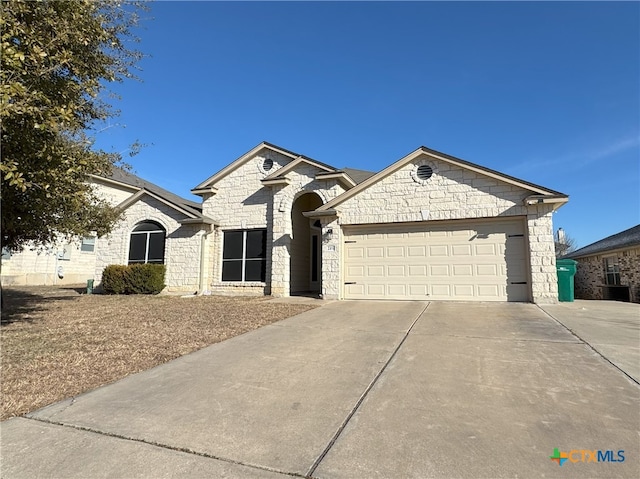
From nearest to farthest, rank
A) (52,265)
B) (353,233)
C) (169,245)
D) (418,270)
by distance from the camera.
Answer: (418,270), (353,233), (169,245), (52,265)

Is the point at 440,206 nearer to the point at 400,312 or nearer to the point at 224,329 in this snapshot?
the point at 400,312

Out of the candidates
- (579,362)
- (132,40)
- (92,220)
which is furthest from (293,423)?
(92,220)

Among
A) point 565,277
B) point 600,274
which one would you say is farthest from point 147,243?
point 600,274

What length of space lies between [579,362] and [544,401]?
153cm

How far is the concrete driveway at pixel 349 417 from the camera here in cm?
235

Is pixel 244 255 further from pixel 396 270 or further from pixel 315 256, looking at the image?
pixel 396 270

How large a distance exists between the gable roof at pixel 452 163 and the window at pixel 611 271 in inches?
237

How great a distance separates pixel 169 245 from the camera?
14.7 m

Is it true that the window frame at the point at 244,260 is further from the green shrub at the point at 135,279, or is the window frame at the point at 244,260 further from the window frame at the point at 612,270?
the window frame at the point at 612,270

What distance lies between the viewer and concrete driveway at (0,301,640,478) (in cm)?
235

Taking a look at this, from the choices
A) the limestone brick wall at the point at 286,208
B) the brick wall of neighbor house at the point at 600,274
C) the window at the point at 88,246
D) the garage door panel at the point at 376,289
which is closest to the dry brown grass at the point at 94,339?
the garage door panel at the point at 376,289

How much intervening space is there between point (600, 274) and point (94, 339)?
56.2 ft

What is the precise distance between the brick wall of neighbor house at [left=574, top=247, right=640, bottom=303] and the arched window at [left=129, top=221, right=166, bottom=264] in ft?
55.9

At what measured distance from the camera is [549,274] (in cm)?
959
